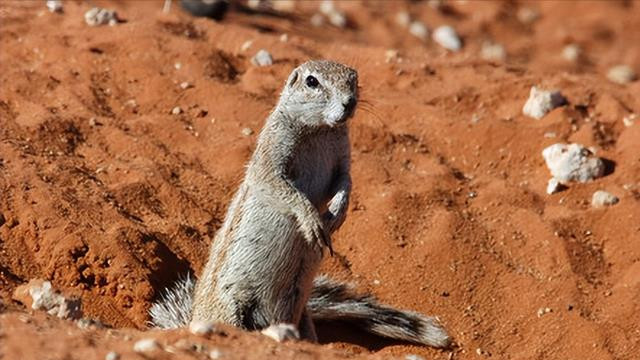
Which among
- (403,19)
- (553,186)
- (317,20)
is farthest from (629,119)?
(403,19)

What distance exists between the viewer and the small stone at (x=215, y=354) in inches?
160

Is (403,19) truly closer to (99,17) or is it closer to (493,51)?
(493,51)

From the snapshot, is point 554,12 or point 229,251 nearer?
point 229,251

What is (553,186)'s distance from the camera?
6.94m

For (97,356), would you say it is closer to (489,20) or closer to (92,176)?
(92,176)

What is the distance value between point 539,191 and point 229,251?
2.43 metres

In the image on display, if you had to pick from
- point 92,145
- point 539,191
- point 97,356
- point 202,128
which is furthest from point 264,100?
point 97,356

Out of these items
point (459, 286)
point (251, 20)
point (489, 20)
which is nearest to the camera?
point (459, 286)

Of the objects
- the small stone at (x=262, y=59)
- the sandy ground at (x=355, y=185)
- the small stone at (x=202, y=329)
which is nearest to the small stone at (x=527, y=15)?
the sandy ground at (x=355, y=185)

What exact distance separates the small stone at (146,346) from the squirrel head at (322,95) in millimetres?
1338

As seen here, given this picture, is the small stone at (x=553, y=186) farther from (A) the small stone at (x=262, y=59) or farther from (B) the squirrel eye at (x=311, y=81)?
(B) the squirrel eye at (x=311, y=81)

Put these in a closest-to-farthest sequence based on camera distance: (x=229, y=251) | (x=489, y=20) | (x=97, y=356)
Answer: (x=97, y=356)
(x=229, y=251)
(x=489, y=20)

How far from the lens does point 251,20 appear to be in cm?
979

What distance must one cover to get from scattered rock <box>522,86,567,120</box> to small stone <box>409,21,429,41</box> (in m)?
3.18
